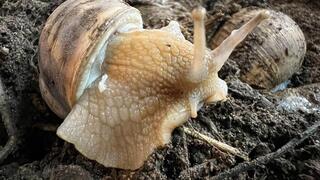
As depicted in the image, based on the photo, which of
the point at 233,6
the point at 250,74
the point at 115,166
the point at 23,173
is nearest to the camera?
the point at 115,166

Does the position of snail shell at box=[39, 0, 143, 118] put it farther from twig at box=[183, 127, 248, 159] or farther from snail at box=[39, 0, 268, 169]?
twig at box=[183, 127, 248, 159]

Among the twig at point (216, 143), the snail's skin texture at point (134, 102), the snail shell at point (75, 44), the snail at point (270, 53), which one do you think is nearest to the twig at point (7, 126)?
the snail shell at point (75, 44)

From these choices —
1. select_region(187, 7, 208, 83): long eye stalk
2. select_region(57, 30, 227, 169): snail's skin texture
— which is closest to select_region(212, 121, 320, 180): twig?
select_region(57, 30, 227, 169): snail's skin texture

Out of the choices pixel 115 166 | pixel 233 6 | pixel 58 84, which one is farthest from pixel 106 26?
pixel 233 6

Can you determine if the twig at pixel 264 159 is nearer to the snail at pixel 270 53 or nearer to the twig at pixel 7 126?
the snail at pixel 270 53

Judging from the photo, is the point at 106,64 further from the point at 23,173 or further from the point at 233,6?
the point at 233,6

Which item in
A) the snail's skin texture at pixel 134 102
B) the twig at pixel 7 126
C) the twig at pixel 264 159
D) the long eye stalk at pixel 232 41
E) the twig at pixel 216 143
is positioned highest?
the long eye stalk at pixel 232 41
